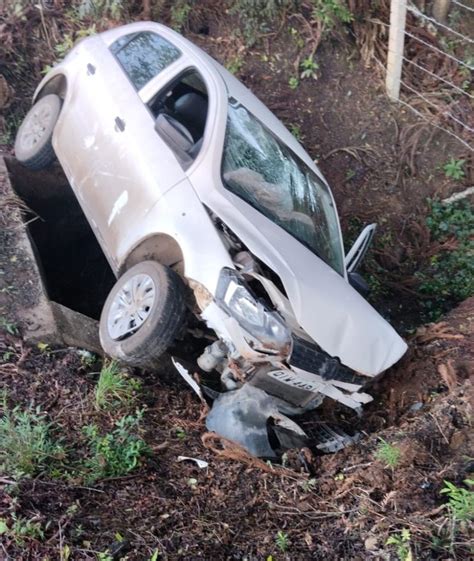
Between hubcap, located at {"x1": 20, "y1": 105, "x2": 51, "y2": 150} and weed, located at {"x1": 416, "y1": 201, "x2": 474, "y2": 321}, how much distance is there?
151 inches

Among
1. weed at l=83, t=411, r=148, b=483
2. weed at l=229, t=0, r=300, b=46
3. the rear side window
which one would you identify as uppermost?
weed at l=229, t=0, r=300, b=46

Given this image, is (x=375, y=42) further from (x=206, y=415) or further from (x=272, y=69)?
(x=206, y=415)

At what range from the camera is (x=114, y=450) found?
3760 mm

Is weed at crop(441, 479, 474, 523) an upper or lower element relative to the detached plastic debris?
upper

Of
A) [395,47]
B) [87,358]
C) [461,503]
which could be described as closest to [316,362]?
[461,503]

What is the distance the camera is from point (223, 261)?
4.04 metres

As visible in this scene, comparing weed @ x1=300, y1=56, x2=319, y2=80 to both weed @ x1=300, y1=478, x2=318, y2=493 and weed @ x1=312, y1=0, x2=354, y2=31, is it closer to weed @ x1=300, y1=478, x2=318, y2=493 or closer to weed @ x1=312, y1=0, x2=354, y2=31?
weed @ x1=312, y1=0, x2=354, y2=31

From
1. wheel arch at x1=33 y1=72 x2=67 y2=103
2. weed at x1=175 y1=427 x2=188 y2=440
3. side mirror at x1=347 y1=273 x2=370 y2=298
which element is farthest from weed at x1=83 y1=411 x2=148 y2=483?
wheel arch at x1=33 y1=72 x2=67 y2=103

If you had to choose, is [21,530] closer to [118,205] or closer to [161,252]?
[161,252]

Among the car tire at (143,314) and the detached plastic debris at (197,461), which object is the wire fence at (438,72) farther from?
the detached plastic debris at (197,461)

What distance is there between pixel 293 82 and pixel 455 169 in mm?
2008

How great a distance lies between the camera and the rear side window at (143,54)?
4.96 meters

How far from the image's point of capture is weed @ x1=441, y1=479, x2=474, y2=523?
3.08m

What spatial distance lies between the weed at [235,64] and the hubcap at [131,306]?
369 centimetres
